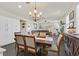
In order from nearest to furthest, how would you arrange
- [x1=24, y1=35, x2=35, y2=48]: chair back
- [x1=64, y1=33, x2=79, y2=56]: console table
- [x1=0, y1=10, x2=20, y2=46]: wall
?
[x1=64, y1=33, x2=79, y2=56]: console table
[x1=24, y1=35, x2=35, y2=48]: chair back
[x1=0, y1=10, x2=20, y2=46]: wall

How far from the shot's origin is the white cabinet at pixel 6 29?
19.3 ft

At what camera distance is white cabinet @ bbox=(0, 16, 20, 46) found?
5.89 meters

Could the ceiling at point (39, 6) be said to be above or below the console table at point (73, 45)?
above

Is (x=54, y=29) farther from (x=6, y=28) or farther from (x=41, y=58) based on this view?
(x=41, y=58)

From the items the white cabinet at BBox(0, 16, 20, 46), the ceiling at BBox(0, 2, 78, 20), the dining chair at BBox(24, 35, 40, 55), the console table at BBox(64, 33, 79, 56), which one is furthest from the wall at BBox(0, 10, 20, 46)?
the console table at BBox(64, 33, 79, 56)

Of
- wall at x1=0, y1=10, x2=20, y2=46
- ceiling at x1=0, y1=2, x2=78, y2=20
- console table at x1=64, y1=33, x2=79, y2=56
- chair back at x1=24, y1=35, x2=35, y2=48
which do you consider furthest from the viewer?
wall at x1=0, y1=10, x2=20, y2=46

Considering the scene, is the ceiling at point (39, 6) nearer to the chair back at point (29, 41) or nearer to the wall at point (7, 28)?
the wall at point (7, 28)

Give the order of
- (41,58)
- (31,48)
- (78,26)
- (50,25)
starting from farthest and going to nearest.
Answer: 1. (50,25)
2. (78,26)
3. (31,48)
4. (41,58)

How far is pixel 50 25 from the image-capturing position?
11.9 meters

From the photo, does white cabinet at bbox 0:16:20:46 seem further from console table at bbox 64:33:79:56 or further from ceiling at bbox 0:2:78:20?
console table at bbox 64:33:79:56

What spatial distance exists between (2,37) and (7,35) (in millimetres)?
584

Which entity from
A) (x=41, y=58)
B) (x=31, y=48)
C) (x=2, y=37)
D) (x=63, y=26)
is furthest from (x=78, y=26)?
(x=63, y=26)

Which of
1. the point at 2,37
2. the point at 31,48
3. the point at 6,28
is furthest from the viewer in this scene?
the point at 6,28

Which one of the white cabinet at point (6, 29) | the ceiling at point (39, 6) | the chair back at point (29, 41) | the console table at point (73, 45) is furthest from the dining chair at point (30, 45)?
the white cabinet at point (6, 29)
